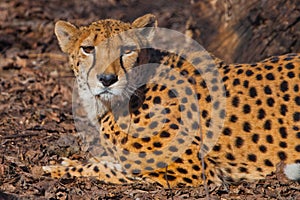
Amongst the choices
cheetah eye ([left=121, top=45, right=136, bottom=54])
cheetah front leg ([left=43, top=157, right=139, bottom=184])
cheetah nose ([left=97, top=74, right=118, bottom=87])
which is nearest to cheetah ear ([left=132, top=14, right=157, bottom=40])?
cheetah eye ([left=121, top=45, right=136, bottom=54])

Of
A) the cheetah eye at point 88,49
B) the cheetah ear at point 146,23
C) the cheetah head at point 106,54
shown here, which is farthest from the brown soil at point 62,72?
the cheetah ear at point 146,23

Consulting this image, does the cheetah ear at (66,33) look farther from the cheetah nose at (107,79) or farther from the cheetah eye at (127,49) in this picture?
the cheetah nose at (107,79)

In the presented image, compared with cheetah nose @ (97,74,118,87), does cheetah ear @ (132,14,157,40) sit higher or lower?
higher

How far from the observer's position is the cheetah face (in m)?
5.46

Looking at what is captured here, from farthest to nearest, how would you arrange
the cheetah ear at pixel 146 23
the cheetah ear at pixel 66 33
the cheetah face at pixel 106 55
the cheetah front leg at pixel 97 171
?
the cheetah ear at pixel 66 33
the cheetah ear at pixel 146 23
the cheetah front leg at pixel 97 171
the cheetah face at pixel 106 55

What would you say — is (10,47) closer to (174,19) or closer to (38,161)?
(174,19)

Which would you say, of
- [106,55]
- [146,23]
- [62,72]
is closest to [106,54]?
[106,55]

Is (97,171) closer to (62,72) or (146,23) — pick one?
(146,23)

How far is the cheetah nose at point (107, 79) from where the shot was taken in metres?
5.36

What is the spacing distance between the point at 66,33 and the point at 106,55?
2.40ft

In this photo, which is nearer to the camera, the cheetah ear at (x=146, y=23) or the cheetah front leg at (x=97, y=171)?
the cheetah front leg at (x=97, y=171)

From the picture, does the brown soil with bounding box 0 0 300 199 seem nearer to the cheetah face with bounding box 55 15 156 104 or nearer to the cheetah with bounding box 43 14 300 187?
the cheetah with bounding box 43 14 300 187

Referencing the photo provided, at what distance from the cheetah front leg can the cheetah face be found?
1.98 feet

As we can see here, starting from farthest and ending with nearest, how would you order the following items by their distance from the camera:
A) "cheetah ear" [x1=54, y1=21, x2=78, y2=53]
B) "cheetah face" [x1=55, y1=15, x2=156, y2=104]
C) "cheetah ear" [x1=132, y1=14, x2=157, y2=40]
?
"cheetah ear" [x1=54, y1=21, x2=78, y2=53]
"cheetah ear" [x1=132, y1=14, x2=157, y2=40]
"cheetah face" [x1=55, y1=15, x2=156, y2=104]
